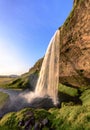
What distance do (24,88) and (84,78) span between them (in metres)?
10.1

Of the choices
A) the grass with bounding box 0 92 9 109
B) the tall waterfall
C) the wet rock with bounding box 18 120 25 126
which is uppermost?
the tall waterfall

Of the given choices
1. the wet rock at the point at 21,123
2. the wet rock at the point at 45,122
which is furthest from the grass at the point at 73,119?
the wet rock at the point at 21,123

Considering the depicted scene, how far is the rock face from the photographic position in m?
29.8

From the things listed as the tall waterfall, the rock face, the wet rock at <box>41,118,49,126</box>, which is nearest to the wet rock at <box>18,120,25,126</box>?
the wet rock at <box>41,118,49,126</box>

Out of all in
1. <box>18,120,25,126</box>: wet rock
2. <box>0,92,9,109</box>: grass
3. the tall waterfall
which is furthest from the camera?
the tall waterfall

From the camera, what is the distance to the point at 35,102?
1093 inches

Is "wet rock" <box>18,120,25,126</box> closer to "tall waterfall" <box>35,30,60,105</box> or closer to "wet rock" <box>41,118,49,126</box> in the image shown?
"wet rock" <box>41,118,49,126</box>

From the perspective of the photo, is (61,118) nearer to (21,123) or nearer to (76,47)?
(21,123)

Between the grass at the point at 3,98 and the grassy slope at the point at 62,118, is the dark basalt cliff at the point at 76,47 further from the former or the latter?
the grassy slope at the point at 62,118

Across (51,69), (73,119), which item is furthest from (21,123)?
(51,69)

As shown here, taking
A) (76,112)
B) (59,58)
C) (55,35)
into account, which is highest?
(55,35)

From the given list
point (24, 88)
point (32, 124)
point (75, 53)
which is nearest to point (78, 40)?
point (75, 53)

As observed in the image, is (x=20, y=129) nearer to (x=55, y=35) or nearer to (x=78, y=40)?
(x=78, y=40)

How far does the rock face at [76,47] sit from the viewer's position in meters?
29.8
